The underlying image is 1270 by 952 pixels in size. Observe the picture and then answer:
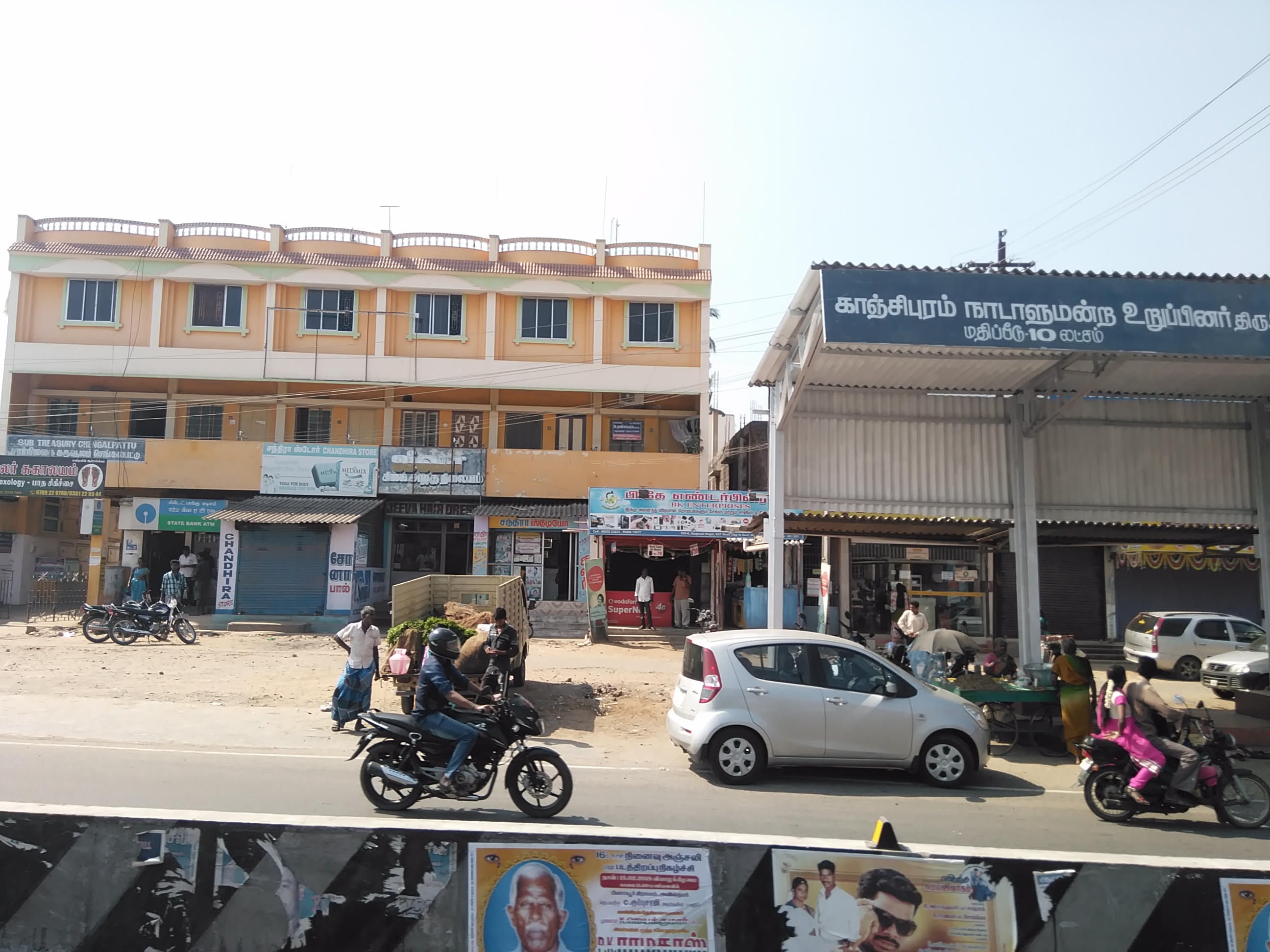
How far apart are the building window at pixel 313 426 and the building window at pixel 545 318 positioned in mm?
7106

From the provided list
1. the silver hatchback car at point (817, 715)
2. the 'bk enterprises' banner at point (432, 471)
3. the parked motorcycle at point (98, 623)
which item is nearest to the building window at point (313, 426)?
the 'bk enterprises' banner at point (432, 471)

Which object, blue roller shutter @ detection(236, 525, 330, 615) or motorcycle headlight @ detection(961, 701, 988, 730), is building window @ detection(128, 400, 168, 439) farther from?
motorcycle headlight @ detection(961, 701, 988, 730)

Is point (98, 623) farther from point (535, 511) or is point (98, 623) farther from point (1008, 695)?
point (1008, 695)

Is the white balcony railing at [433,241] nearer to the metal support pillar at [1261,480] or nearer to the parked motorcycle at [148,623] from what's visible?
the parked motorcycle at [148,623]

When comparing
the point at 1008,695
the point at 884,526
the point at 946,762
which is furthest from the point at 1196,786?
the point at 884,526

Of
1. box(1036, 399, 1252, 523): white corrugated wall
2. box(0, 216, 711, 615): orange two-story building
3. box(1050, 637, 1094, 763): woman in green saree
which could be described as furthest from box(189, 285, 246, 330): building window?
box(1050, 637, 1094, 763): woman in green saree

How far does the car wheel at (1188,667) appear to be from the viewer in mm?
19125

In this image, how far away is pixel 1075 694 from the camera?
10430mm

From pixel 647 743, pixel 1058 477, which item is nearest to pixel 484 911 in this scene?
pixel 647 743

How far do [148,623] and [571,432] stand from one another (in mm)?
13928

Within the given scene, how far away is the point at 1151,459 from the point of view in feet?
41.4

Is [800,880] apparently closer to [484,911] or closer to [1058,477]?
[484,911]

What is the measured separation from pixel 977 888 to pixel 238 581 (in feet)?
77.1

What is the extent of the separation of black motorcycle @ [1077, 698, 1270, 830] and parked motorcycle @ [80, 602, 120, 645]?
63.3 feet
